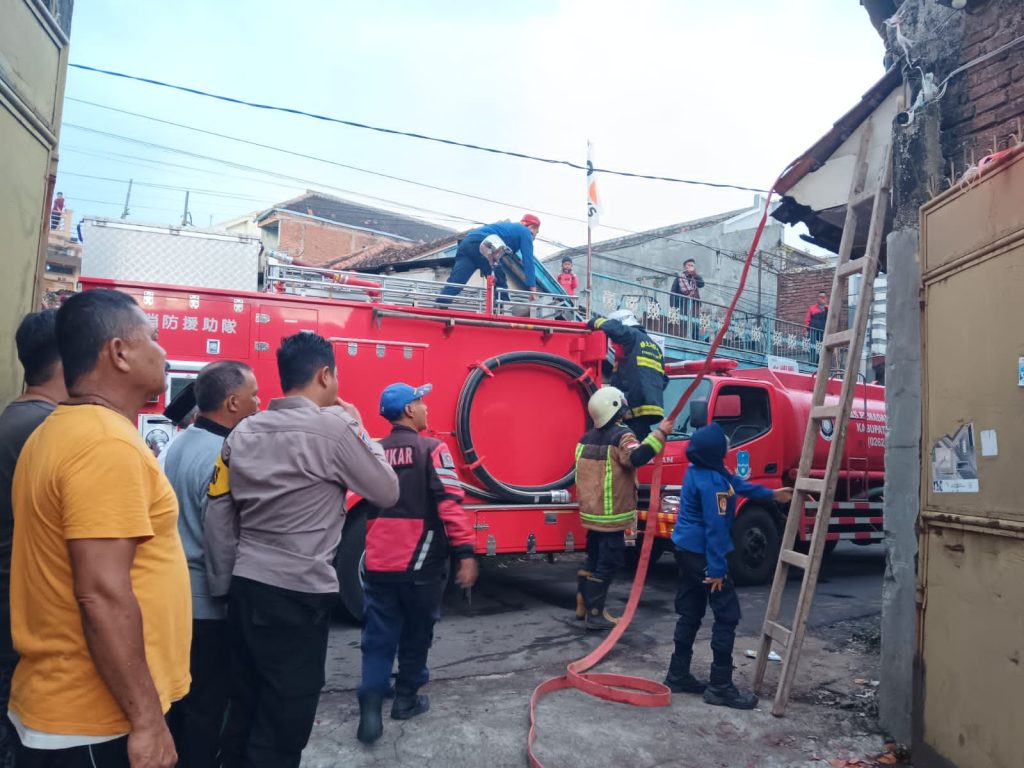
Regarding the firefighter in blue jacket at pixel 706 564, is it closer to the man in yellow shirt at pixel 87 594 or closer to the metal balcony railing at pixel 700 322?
the man in yellow shirt at pixel 87 594

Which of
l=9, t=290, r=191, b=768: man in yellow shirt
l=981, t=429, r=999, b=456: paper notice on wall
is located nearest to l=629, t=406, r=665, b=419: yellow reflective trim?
l=981, t=429, r=999, b=456: paper notice on wall

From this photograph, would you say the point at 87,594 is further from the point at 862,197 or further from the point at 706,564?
the point at 862,197

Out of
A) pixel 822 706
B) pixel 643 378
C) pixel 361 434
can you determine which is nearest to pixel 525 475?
pixel 643 378

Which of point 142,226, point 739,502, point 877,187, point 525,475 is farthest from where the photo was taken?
point 739,502

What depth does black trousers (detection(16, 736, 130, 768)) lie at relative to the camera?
1712mm

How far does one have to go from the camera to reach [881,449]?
30.9ft

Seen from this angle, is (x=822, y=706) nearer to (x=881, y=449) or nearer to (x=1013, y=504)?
(x=1013, y=504)

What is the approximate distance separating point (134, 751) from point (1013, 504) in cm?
323

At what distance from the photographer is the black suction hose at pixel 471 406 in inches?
264

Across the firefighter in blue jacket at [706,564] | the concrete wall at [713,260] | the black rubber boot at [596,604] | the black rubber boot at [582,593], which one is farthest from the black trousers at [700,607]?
the concrete wall at [713,260]

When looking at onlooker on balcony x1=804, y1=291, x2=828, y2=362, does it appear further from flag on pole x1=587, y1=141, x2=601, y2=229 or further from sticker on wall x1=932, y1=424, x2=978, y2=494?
sticker on wall x1=932, y1=424, x2=978, y2=494

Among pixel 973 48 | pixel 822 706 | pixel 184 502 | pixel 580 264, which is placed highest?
pixel 580 264

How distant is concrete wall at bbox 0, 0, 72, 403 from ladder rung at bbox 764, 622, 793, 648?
13.3 ft

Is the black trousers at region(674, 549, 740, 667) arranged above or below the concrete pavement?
above
